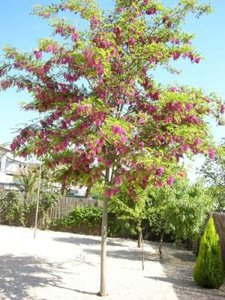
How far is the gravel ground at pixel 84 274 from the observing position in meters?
9.72

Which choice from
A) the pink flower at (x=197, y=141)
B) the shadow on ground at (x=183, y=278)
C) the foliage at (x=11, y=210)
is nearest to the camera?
the pink flower at (x=197, y=141)

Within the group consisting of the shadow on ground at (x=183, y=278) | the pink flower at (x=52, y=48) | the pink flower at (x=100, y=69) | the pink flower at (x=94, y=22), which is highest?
the pink flower at (x=94, y=22)

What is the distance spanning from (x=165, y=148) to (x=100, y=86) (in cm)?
172

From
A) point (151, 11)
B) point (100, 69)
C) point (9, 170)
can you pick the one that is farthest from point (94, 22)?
point (9, 170)

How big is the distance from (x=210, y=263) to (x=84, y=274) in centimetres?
317

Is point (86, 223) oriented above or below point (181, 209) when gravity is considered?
below

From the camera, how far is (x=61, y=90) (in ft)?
31.2

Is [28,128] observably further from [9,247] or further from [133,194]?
[9,247]

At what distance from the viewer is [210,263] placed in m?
11.1

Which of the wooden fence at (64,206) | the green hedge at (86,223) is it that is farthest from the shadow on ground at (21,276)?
the wooden fence at (64,206)

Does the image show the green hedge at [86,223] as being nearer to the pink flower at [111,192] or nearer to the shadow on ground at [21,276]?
the shadow on ground at [21,276]

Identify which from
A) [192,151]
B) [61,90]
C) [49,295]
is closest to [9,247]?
[49,295]

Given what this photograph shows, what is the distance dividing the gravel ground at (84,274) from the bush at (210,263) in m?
0.27

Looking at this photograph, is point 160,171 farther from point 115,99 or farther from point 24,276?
point 24,276
